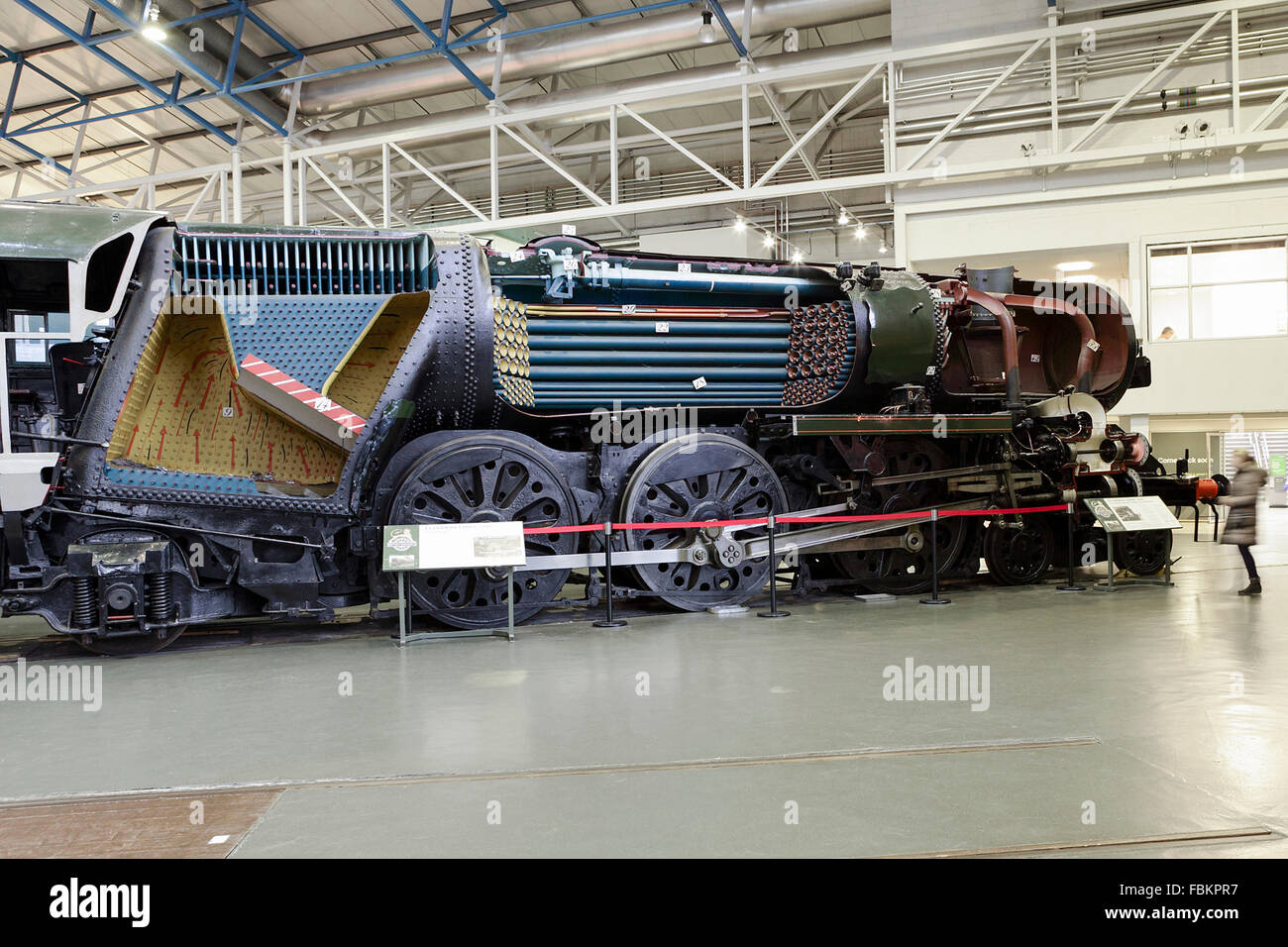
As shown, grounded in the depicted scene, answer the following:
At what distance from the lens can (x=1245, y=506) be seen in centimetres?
801

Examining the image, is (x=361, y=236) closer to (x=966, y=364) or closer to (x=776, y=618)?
(x=776, y=618)

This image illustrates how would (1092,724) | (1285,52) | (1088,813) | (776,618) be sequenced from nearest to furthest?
(1088,813), (1092,724), (776,618), (1285,52)

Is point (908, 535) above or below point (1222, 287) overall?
below

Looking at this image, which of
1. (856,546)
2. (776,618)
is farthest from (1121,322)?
(776,618)

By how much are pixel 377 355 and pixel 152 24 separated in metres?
7.75

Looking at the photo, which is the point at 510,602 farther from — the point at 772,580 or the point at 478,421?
the point at 772,580

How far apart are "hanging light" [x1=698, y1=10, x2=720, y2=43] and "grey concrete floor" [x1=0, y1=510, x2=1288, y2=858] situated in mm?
9494

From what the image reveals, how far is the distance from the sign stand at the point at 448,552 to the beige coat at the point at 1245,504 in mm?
6027

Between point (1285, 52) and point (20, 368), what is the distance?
15645 millimetres

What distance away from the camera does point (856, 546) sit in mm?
8438

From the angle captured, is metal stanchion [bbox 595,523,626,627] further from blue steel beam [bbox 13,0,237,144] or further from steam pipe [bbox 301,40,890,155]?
blue steel beam [bbox 13,0,237,144]

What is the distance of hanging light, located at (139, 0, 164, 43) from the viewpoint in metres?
11.5
